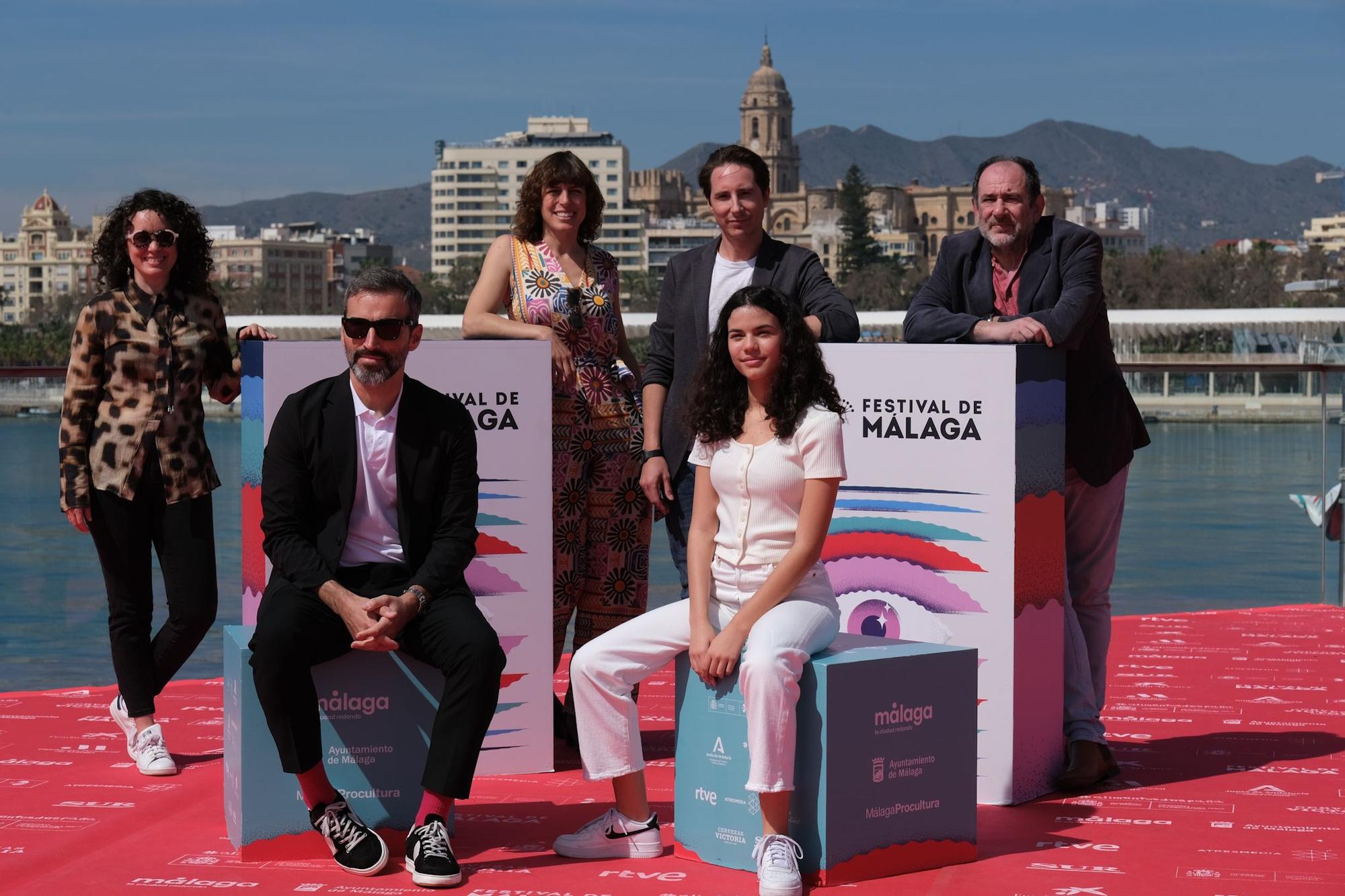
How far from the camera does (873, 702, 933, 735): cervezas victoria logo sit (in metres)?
2.65

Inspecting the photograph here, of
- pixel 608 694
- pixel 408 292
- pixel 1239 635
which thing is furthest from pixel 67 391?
pixel 1239 635

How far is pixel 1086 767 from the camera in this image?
3.30 meters

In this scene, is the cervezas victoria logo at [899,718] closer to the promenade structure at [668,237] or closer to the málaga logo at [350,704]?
the málaga logo at [350,704]

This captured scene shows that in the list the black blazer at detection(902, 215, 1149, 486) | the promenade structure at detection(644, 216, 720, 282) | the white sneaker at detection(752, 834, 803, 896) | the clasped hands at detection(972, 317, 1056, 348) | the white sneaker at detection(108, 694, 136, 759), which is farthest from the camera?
the promenade structure at detection(644, 216, 720, 282)

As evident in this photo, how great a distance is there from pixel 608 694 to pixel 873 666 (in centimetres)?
46

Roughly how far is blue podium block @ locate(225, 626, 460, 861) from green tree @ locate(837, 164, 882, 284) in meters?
82.0

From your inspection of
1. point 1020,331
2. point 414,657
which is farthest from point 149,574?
point 1020,331

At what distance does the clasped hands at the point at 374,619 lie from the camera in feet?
8.82

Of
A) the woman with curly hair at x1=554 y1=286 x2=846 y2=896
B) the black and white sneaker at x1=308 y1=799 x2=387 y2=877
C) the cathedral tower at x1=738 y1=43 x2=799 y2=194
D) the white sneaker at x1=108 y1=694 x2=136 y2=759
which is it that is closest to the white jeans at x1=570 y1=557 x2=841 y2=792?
the woman with curly hair at x1=554 y1=286 x2=846 y2=896

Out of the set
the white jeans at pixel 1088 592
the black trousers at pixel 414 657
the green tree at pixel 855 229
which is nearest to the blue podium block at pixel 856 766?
the black trousers at pixel 414 657

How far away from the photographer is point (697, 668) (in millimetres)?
2715

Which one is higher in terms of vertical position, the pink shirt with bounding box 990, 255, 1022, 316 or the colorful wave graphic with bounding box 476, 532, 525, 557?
the pink shirt with bounding box 990, 255, 1022, 316

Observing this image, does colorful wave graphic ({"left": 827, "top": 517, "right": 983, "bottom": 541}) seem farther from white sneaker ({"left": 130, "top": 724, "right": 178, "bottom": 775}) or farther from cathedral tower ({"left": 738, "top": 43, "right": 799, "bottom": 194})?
cathedral tower ({"left": 738, "top": 43, "right": 799, "bottom": 194})

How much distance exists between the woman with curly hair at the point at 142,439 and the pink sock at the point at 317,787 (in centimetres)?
86
